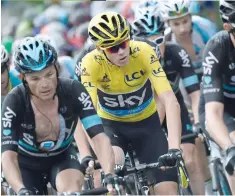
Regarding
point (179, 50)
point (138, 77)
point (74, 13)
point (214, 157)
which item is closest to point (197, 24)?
point (179, 50)

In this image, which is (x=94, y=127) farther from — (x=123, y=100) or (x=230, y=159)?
(x=230, y=159)

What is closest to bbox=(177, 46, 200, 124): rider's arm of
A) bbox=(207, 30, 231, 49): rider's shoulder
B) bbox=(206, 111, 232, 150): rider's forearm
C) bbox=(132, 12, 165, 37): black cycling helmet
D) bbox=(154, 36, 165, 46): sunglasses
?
bbox=(154, 36, 165, 46): sunglasses

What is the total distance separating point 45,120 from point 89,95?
22.1 inches

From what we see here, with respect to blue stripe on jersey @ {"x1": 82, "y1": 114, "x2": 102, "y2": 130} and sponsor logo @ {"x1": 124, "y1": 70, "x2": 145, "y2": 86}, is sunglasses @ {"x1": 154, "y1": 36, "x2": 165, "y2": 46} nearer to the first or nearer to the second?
sponsor logo @ {"x1": 124, "y1": 70, "x2": 145, "y2": 86}

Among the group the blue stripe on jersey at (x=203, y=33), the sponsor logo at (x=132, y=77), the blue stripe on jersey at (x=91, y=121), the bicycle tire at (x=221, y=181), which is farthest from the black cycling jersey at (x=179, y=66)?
the blue stripe on jersey at (x=91, y=121)

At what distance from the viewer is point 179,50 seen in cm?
1135

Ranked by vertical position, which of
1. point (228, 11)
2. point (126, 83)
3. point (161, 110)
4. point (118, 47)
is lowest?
point (161, 110)

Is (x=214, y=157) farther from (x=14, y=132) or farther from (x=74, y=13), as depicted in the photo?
(x=74, y=13)

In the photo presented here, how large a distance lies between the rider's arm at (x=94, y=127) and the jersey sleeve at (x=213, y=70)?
1017mm

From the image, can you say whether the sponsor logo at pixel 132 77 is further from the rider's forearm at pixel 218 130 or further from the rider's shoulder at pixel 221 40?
the rider's forearm at pixel 218 130

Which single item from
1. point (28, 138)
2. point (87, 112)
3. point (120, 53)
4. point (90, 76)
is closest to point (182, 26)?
point (90, 76)

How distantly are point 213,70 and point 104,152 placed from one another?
1.29 metres

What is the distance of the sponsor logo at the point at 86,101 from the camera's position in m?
8.70

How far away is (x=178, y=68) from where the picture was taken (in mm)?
11406
